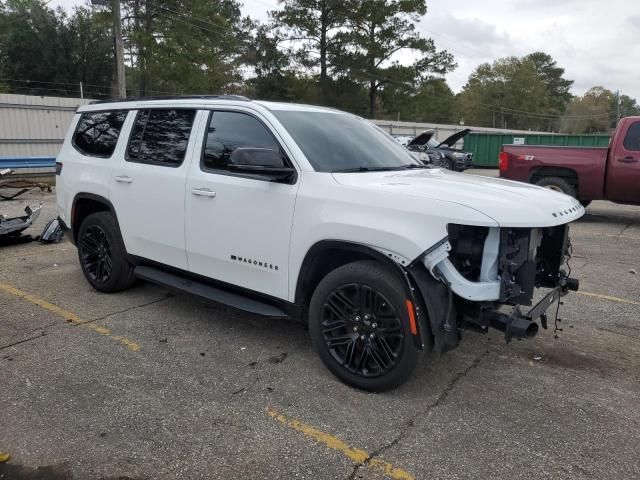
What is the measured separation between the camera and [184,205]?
171 inches

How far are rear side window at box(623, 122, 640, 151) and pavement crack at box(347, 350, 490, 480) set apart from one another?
7.39 m

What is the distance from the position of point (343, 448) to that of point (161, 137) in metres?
3.13

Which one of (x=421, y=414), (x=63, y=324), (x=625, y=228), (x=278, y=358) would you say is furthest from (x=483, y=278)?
(x=625, y=228)

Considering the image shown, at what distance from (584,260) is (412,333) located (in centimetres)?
518

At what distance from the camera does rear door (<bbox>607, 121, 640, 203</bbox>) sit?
378 inches

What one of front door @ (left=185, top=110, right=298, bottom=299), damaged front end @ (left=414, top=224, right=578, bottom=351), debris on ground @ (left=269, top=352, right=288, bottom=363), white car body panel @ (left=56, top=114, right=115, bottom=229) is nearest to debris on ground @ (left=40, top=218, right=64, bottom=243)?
white car body panel @ (left=56, top=114, right=115, bottom=229)

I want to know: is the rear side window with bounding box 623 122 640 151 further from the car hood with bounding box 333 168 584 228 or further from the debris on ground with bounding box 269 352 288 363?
the debris on ground with bounding box 269 352 288 363

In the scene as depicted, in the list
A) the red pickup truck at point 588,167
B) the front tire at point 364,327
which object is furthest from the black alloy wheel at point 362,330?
the red pickup truck at point 588,167

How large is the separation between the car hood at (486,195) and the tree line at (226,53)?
28385 millimetres

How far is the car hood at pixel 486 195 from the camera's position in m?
3.06

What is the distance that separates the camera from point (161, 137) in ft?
15.5

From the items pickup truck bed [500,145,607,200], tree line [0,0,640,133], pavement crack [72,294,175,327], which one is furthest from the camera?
tree line [0,0,640,133]

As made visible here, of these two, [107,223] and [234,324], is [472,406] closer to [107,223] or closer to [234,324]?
[234,324]

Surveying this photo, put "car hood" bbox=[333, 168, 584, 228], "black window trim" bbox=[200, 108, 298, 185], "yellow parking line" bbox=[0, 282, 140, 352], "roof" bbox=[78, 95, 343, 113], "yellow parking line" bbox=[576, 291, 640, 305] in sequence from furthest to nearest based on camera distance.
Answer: "yellow parking line" bbox=[576, 291, 640, 305]
"yellow parking line" bbox=[0, 282, 140, 352]
"roof" bbox=[78, 95, 343, 113]
"black window trim" bbox=[200, 108, 298, 185]
"car hood" bbox=[333, 168, 584, 228]
